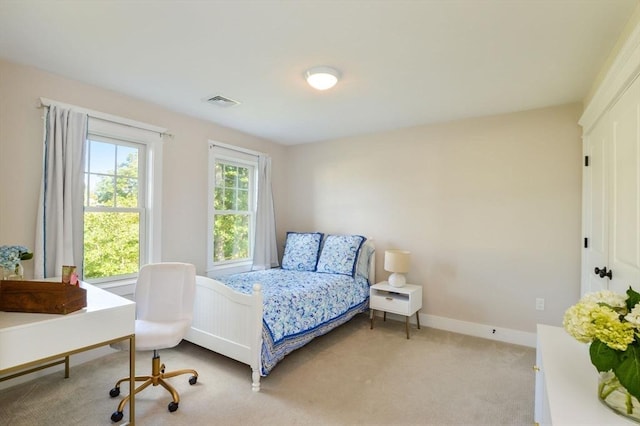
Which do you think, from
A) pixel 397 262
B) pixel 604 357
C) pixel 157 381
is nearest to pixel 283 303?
pixel 157 381

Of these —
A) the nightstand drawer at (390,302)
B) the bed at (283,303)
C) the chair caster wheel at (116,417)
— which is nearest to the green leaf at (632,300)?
the bed at (283,303)

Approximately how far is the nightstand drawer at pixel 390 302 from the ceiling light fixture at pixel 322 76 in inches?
91.6

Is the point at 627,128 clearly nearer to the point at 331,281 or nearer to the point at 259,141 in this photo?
the point at 331,281

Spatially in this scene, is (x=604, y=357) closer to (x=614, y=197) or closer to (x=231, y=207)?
(x=614, y=197)

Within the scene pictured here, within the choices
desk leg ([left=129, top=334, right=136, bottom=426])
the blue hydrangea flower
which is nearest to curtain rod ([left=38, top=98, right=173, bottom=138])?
the blue hydrangea flower

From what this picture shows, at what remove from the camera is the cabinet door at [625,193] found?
156cm

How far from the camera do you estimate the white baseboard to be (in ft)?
10.3

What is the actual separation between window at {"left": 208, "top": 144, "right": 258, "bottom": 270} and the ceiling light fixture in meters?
1.77

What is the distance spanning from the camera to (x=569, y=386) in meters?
1.09

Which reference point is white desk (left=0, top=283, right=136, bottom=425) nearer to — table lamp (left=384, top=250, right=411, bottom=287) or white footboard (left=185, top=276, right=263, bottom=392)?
white footboard (left=185, top=276, right=263, bottom=392)

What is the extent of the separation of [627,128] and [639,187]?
1.28ft

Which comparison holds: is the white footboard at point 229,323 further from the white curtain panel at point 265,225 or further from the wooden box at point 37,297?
the white curtain panel at point 265,225

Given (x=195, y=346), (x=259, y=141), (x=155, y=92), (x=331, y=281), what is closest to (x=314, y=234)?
(x=331, y=281)

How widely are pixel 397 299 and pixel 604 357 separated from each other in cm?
260
